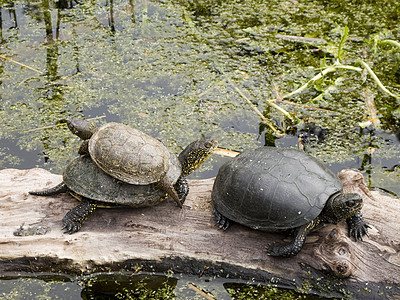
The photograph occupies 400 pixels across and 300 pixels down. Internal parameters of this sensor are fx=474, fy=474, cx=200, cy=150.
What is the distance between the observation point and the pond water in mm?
4219

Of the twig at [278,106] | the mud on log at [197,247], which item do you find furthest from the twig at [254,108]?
the mud on log at [197,247]

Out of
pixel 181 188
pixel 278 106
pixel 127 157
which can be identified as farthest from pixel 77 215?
pixel 278 106

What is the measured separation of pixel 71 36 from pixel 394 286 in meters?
4.29

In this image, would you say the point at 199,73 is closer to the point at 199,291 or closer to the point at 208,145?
the point at 208,145

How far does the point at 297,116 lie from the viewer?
14.7ft

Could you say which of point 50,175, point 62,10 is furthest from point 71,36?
point 50,175

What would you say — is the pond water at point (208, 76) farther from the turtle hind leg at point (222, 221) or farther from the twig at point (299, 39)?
the turtle hind leg at point (222, 221)

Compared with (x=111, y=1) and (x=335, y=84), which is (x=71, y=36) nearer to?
(x=111, y=1)

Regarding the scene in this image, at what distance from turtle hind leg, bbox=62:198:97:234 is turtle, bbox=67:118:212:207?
0.26 m

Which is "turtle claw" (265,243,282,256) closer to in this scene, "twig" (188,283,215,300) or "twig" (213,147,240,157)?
"twig" (188,283,215,300)

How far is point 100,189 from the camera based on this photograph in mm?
3004

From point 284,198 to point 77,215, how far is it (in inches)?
51.1

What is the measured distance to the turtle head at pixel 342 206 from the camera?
106 inches

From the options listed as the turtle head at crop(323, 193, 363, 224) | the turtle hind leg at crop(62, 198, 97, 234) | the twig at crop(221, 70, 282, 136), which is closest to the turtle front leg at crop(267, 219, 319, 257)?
the turtle head at crop(323, 193, 363, 224)
